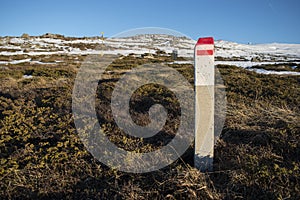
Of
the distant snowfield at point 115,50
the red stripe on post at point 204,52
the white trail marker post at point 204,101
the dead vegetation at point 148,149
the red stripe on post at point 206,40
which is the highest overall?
the distant snowfield at point 115,50

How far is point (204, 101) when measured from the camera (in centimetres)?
283

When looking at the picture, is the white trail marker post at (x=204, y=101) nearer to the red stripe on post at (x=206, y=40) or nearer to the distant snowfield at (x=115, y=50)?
the red stripe on post at (x=206, y=40)

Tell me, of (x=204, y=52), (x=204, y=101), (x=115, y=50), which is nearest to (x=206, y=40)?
(x=204, y=52)

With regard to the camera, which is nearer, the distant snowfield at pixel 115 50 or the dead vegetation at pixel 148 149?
the dead vegetation at pixel 148 149

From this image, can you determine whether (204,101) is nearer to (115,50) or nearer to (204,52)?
(204,52)

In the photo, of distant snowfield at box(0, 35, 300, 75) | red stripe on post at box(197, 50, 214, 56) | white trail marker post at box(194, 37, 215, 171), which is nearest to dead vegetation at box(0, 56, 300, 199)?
white trail marker post at box(194, 37, 215, 171)

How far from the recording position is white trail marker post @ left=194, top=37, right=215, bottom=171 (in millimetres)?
2711

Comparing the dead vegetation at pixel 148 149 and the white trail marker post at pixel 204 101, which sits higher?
the white trail marker post at pixel 204 101

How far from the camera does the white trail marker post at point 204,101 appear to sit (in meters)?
2.71

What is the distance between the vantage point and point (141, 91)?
654 cm

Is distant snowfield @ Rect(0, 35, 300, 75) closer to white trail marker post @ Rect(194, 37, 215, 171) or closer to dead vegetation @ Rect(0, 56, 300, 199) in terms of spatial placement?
dead vegetation @ Rect(0, 56, 300, 199)

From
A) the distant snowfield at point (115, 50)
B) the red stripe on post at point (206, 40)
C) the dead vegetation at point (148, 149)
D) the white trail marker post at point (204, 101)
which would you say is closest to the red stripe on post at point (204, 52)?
the white trail marker post at point (204, 101)

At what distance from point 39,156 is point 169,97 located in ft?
11.2

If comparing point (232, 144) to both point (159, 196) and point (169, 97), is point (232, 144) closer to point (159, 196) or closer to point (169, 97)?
point (159, 196)
